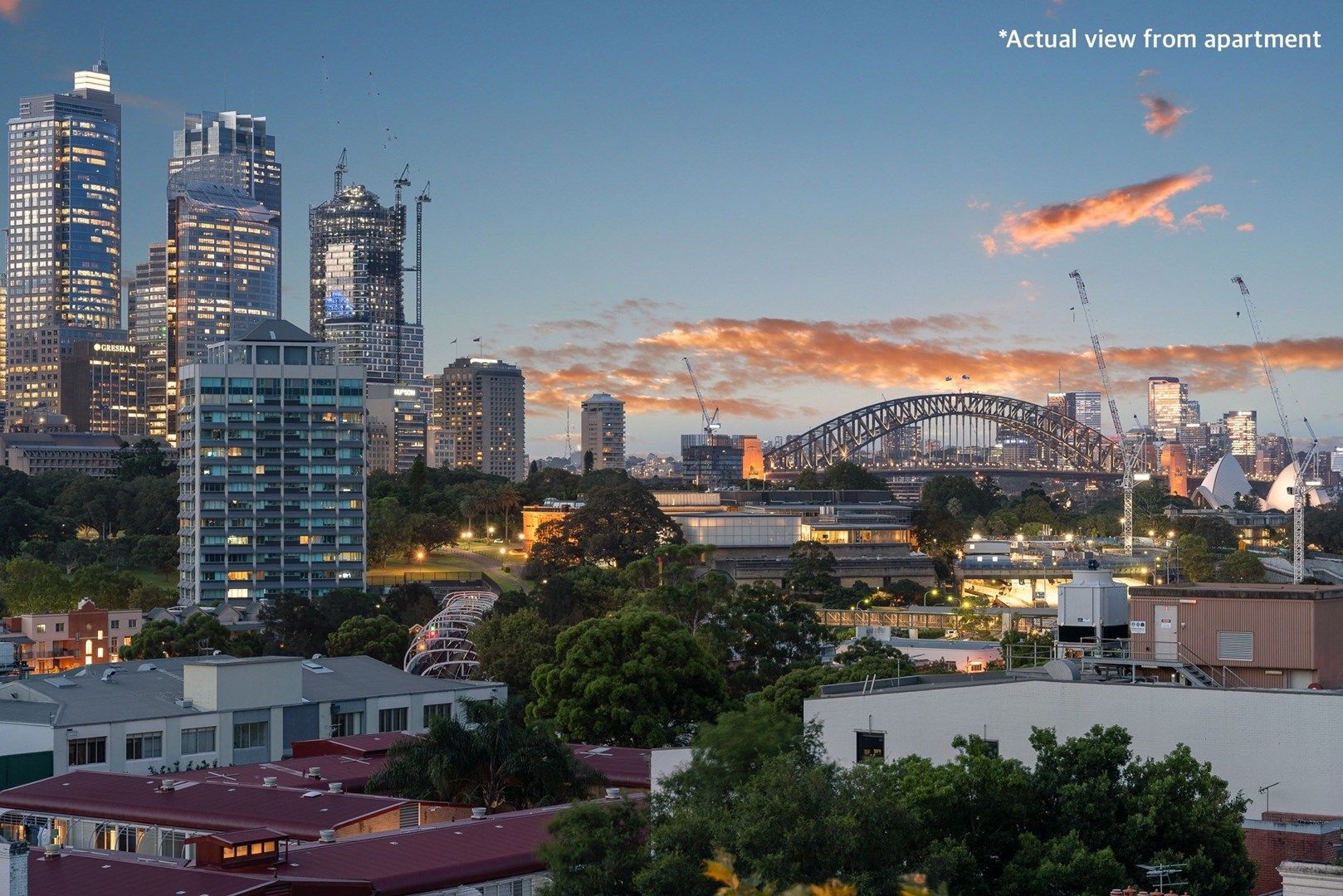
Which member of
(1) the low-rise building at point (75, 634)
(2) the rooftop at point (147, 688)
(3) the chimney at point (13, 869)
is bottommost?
(1) the low-rise building at point (75, 634)

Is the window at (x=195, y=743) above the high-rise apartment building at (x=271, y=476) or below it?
below

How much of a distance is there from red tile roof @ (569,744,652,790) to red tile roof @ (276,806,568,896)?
693cm

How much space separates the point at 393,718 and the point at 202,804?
24.5 meters

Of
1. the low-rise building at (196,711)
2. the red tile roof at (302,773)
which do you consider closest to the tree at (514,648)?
the low-rise building at (196,711)

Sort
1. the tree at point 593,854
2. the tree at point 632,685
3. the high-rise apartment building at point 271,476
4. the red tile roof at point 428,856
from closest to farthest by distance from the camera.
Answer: the tree at point 593,854
the red tile roof at point 428,856
the tree at point 632,685
the high-rise apartment building at point 271,476

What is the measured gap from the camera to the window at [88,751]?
53.9 meters

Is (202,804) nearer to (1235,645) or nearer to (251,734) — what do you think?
(251,734)

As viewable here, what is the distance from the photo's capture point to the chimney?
29.1m

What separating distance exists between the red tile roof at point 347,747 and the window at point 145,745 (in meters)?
4.26

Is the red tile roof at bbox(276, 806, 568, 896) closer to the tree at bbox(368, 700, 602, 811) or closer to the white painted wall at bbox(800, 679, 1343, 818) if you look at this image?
the tree at bbox(368, 700, 602, 811)

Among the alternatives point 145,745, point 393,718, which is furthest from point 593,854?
point 393,718

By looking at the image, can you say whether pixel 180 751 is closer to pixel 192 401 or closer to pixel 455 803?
pixel 455 803

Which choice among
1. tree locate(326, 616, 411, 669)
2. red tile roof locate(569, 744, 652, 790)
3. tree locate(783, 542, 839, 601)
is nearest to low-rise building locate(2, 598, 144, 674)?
tree locate(326, 616, 411, 669)

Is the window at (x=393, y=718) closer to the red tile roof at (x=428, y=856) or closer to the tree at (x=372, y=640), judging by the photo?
the red tile roof at (x=428, y=856)
